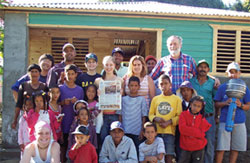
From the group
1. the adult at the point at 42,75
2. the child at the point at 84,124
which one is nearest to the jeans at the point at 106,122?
the child at the point at 84,124

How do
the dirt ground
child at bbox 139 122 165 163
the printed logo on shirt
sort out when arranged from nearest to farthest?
1. child at bbox 139 122 165 163
2. the printed logo on shirt
3. the dirt ground

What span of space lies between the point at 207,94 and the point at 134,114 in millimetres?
1378

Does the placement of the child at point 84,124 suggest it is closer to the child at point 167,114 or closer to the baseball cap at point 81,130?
the baseball cap at point 81,130

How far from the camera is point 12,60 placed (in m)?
7.97

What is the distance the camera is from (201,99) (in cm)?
428

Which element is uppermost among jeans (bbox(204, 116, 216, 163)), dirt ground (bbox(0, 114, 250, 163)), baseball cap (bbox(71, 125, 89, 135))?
baseball cap (bbox(71, 125, 89, 135))

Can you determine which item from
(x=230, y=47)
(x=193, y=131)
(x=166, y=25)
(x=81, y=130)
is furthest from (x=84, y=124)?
(x=230, y=47)

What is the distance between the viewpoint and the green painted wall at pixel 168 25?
8398 millimetres

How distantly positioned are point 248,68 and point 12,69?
24.2 ft

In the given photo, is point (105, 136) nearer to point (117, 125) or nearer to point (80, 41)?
point (117, 125)

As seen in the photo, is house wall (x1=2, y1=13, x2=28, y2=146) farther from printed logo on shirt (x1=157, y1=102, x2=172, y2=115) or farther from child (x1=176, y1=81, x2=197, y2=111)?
child (x1=176, y1=81, x2=197, y2=111)

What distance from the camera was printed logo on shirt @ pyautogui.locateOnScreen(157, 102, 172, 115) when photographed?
440cm

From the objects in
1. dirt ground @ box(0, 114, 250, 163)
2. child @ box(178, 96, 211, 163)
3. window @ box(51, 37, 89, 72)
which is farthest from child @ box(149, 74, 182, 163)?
window @ box(51, 37, 89, 72)

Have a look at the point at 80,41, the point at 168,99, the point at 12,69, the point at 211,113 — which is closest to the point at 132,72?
the point at 168,99
